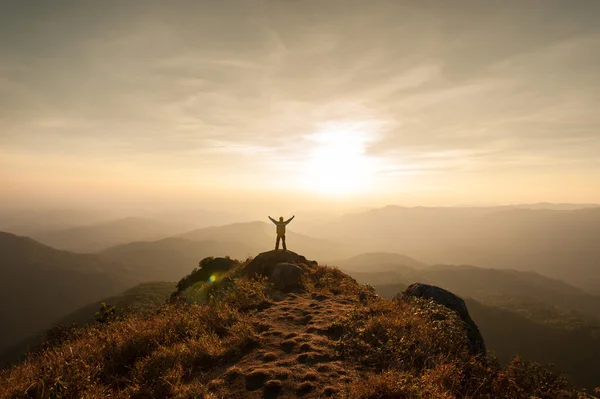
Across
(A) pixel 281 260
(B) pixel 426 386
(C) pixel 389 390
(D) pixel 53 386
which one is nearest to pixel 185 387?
(D) pixel 53 386

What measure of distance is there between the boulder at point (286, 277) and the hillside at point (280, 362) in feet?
14.6

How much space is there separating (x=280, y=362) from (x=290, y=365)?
0.31m

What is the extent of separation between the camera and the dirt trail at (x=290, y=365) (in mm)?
6488

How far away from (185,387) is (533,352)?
564ft

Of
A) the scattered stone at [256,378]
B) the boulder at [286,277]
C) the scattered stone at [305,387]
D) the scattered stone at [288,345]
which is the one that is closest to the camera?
the scattered stone at [305,387]

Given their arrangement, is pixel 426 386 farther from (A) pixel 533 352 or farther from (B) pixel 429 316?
(A) pixel 533 352

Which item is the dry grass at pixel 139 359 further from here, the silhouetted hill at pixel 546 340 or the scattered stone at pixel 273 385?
the silhouetted hill at pixel 546 340

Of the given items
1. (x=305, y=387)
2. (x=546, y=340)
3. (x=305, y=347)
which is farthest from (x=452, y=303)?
(x=546, y=340)

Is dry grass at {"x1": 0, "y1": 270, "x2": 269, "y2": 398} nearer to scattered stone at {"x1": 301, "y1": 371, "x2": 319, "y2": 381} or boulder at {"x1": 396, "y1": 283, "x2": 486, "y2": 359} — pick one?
scattered stone at {"x1": 301, "y1": 371, "x2": 319, "y2": 381}

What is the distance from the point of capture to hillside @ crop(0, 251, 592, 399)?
6199mm

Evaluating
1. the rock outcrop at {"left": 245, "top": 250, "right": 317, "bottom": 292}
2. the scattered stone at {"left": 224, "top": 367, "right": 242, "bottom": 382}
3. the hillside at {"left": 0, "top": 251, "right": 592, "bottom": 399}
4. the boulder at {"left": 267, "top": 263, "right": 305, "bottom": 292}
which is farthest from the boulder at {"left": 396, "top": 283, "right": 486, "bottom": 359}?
the scattered stone at {"left": 224, "top": 367, "right": 242, "bottom": 382}

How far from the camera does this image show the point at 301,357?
7961mm

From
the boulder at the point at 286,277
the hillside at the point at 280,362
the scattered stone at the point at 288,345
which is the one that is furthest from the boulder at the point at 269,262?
the scattered stone at the point at 288,345

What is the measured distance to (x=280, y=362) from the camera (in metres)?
7.72
